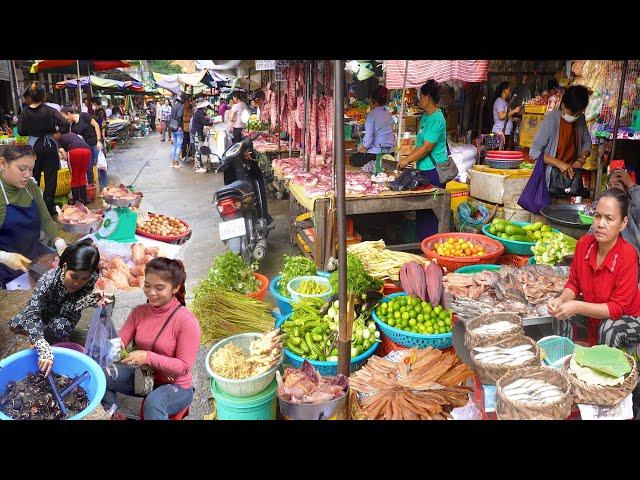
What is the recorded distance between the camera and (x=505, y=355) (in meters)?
2.79

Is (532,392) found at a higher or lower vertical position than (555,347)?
higher

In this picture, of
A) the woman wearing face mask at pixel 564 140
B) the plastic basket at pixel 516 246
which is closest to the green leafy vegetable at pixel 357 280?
the plastic basket at pixel 516 246

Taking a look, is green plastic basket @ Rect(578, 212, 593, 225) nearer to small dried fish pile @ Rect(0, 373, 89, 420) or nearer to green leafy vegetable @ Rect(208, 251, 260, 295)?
green leafy vegetable @ Rect(208, 251, 260, 295)

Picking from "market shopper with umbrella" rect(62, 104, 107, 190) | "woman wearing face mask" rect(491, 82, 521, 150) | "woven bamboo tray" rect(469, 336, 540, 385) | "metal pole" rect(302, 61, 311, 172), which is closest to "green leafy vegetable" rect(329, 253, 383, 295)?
"woven bamboo tray" rect(469, 336, 540, 385)

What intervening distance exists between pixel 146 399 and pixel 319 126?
17.3 feet

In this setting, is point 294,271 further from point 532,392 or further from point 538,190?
point 538,190

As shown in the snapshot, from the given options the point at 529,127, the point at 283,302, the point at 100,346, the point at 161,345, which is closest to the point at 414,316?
the point at 283,302

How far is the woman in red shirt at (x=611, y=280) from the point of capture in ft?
9.64

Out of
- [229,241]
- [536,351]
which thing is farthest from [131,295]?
[536,351]

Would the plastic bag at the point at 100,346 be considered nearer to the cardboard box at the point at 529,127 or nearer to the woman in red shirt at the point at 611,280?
the woman in red shirt at the point at 611,280

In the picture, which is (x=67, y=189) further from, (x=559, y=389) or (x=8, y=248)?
(x=559, y=389)

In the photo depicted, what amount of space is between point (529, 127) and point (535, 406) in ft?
27.5

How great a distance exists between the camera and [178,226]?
5.46 m

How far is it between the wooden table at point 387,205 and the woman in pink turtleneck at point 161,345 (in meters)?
2.65
